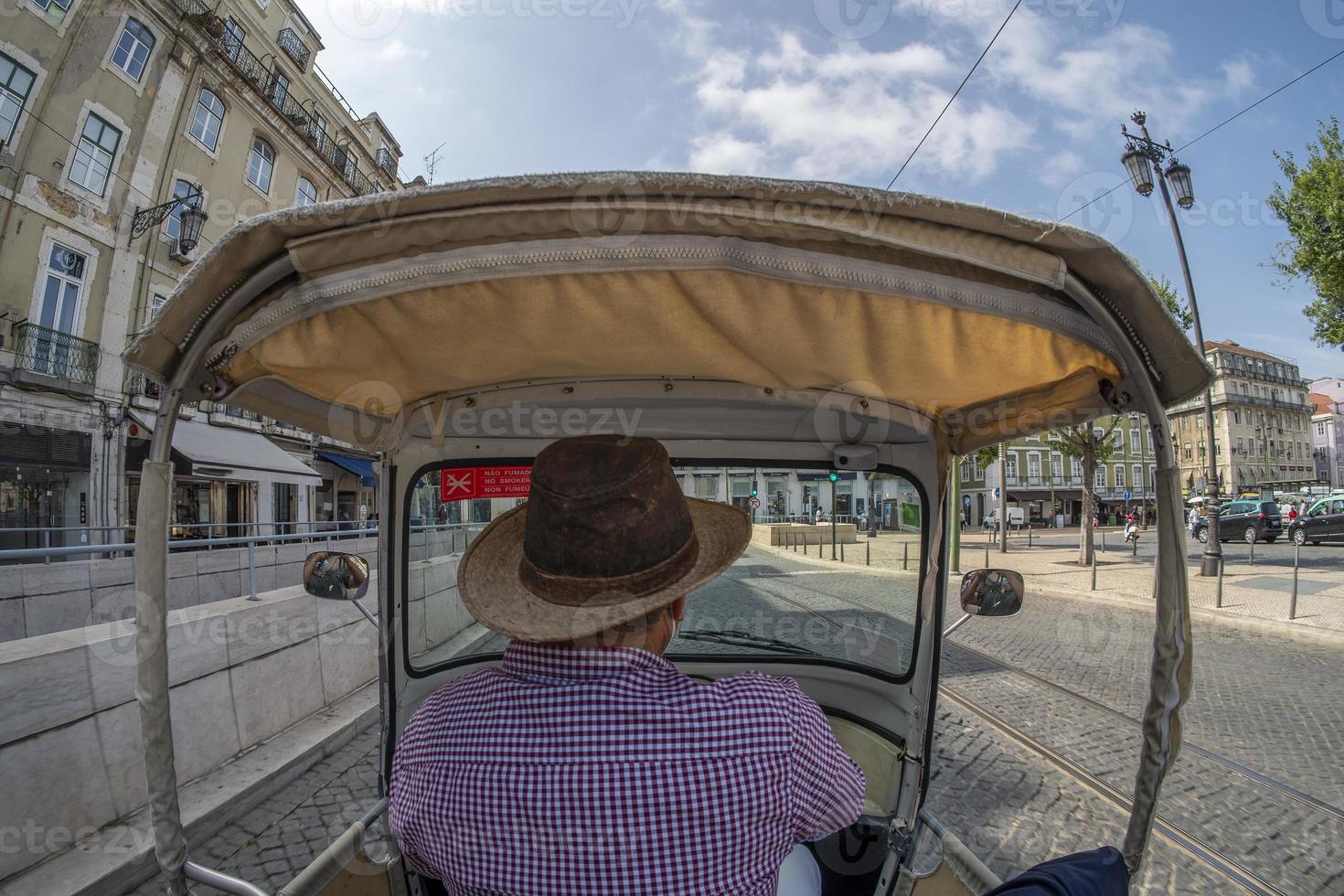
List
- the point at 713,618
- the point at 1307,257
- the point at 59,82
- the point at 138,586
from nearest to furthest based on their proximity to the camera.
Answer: the point at 138,586
the point at 713,618
the point at 1307,257
the point at 59,82

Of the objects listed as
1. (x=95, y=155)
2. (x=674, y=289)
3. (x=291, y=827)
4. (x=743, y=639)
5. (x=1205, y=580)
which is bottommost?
(x=291, y=827)

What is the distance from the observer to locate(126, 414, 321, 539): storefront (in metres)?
18.0

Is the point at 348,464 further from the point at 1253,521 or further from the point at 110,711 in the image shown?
the point at 1253,521

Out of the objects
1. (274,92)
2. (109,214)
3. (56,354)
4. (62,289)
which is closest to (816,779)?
(56,354)

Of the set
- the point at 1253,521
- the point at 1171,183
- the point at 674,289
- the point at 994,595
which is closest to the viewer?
the point at 674,289

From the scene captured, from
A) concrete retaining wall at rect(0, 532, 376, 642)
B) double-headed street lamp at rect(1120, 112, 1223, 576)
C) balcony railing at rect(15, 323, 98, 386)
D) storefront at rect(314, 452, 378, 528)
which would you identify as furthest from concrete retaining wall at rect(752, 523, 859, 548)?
storefront at rect(314, 452, 378, 528)

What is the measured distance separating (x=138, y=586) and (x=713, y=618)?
6.14 ft

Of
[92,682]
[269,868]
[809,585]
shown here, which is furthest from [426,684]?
[92,682]

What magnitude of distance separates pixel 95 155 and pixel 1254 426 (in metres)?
99.8

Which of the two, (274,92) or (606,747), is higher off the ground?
(274,92)

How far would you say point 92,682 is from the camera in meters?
3.52

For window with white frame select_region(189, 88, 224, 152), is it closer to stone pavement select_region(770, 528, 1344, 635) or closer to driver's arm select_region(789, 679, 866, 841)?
stone pavement select_region(770, 528, 1344, 635)

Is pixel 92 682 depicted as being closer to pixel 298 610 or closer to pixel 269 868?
pixel 269 868

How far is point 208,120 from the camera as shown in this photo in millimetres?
20844
